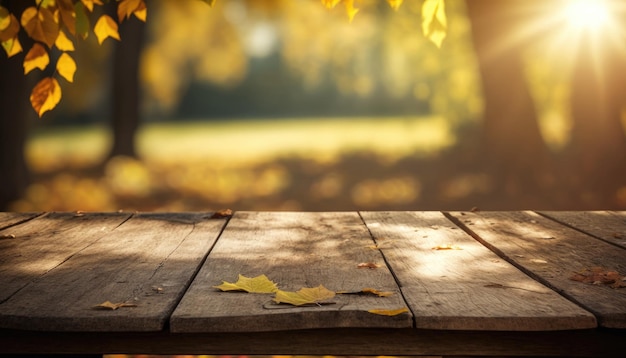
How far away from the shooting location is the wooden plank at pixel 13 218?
3371 mm

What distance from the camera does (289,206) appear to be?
1094 centimetres

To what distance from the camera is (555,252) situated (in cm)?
275

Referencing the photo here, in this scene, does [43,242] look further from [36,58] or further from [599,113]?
[599,113]

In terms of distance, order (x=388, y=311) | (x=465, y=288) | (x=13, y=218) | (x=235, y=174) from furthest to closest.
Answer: (x=235, y=174)
(x=13, y=218)
(x=465, y=288)
(x=388, y=311)

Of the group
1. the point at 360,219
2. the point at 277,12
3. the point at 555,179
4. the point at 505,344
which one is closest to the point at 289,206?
the point at 555,179

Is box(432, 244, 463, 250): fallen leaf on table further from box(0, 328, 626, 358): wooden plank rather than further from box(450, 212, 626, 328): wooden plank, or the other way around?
box(0, 328, 626, 358): wooden plank

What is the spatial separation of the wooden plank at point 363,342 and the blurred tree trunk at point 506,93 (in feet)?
25.1

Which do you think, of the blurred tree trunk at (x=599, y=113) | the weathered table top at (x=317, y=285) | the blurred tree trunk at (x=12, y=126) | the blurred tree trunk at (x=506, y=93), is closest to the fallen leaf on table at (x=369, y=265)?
the weathered table top at (x=317, y=285)

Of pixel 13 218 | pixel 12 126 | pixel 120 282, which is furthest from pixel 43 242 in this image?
pixel 12 126

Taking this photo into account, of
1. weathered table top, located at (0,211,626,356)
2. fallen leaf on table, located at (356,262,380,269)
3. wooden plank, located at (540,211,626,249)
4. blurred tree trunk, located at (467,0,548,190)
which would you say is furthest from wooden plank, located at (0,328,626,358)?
blurred tree trunk, located at (467,0,548,190)

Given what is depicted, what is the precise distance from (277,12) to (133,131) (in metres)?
3.73

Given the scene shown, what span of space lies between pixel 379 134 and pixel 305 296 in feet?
74.9

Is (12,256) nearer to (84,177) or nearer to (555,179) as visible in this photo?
(555,179)

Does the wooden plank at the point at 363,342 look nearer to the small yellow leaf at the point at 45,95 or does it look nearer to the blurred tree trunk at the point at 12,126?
the small yellow leaf at the point at 45,95
